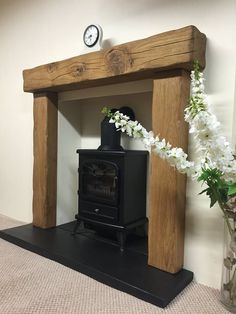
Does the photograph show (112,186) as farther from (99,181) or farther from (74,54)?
(74,54)

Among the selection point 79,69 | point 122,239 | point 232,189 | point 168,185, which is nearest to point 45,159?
point 79,69

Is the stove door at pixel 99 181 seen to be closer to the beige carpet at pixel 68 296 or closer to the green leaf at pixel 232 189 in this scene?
the beige carpet at pixel 68 296

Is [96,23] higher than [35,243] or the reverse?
higher

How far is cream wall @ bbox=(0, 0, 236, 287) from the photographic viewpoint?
1.57 meters

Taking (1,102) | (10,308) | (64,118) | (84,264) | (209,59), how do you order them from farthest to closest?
(1,102) < (64,118) < (84,264) < (209,59) < (10,308)

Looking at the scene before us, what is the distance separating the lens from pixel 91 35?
2.04m

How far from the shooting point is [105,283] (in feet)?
5.35

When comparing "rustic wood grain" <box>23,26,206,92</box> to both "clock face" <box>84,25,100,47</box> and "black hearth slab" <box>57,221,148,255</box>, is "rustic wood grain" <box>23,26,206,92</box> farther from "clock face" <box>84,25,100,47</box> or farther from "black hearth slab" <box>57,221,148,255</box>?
"black hearth slab" <box>57,221,148,255</box>

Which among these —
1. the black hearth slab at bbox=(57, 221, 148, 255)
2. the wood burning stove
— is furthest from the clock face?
the black hearth slab at bbox=(57, 221, 148, 255)

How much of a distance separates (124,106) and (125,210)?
2.96ft

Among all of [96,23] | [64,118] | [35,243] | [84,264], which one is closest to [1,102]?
[64,118]

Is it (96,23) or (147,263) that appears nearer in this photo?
(147,263)

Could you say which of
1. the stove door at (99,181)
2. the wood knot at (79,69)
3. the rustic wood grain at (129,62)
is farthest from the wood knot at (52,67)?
the stove door at (99,181)

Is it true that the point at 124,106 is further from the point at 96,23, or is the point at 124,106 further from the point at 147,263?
the point at 147,263
